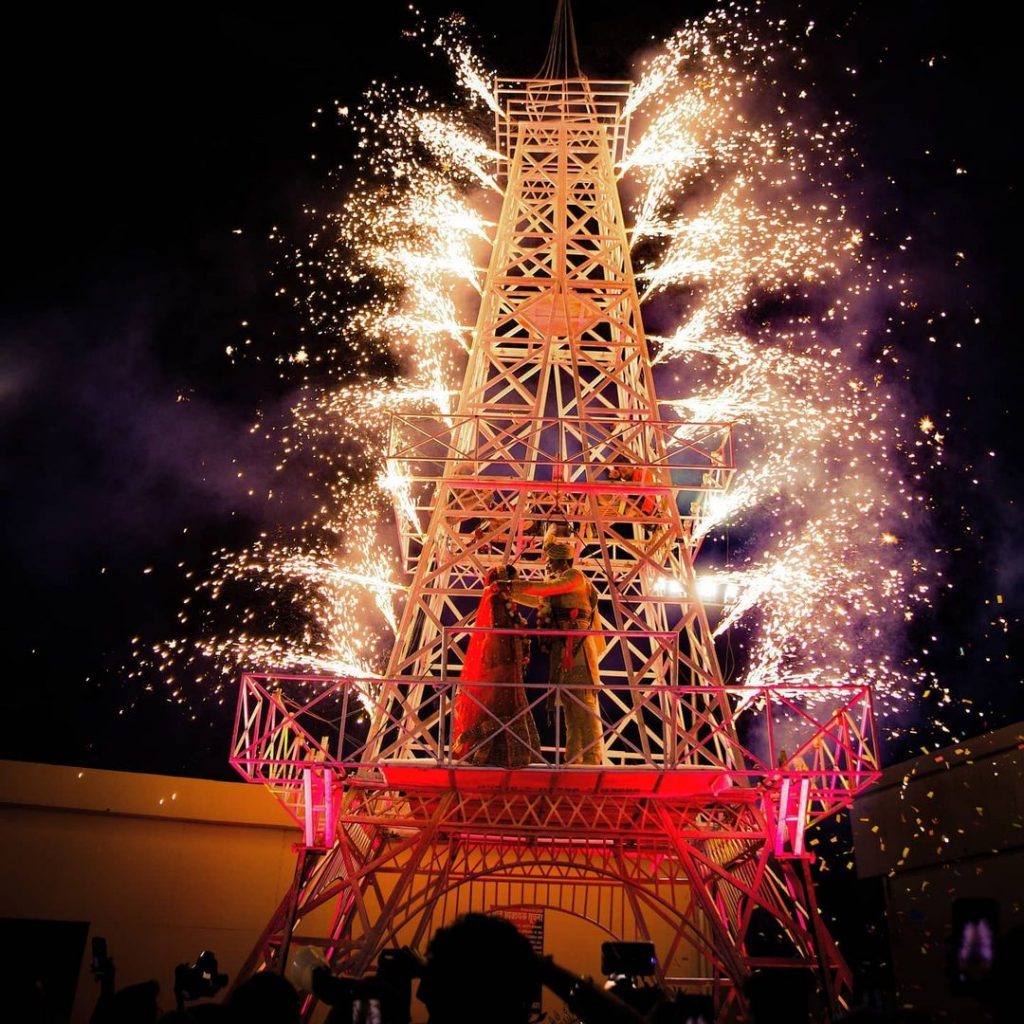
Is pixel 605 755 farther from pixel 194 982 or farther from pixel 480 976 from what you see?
→ pixel 480 976

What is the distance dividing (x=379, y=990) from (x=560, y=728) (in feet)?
33.4

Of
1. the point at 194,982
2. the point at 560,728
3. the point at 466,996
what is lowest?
the point at 194,982

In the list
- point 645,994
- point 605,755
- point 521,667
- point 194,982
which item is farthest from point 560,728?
point 645,994

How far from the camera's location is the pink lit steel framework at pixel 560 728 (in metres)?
11.2

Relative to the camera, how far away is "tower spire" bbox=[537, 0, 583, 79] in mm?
18719

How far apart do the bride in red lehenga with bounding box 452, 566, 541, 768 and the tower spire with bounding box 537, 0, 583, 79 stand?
11.0m

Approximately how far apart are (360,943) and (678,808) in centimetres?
409

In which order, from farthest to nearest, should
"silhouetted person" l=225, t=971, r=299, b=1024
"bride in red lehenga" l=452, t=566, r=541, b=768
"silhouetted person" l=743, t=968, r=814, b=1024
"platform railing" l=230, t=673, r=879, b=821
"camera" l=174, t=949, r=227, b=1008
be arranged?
1. "bride in red lehenga" l=452, t=566, r=541, b=768
2. "platform railing" l=230, t=673, r=879, b=821
3. "camera" l=174, t=949, r=227, b=1008
4. "silhouetted person" l=225, t=971, r=299, b=1024
5. "silhouetted person" l=743, t=968, r=814, b=1024

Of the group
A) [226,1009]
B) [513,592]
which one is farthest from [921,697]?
[226,1009]

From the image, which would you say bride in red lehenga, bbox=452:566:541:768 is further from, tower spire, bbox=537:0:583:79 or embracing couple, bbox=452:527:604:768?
tower spire, bbox=537:0:583:79

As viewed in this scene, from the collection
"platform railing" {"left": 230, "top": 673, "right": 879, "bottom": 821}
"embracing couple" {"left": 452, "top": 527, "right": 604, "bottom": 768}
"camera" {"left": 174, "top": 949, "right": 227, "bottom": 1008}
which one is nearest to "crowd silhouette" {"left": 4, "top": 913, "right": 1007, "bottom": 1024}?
"camera" {"left": 174, "top": 949, "right": 227, "bottom": 1008}

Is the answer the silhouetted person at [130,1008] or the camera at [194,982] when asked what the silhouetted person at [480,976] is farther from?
the camera at [194,982]

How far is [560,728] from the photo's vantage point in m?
14.1

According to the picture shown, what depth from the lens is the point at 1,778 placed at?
14.8 metres
